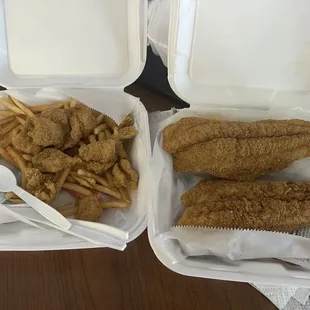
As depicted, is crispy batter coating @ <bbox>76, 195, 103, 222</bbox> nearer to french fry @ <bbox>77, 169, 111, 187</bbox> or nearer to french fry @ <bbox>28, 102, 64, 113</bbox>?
french fry @ <bbox>77, 169, 111, 187</bbox>

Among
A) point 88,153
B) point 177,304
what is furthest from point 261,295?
point 88,153

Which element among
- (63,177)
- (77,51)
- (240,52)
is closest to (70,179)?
(63,177)

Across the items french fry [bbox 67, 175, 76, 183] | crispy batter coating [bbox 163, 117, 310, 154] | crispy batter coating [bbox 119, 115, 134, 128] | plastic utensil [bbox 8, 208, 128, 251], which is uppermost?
crispy batter coating [bbox 163, 117, 310, 154]

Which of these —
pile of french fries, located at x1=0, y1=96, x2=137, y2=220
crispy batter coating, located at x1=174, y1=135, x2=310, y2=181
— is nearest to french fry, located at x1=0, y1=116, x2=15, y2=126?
pile of french fries, located at x1=0, y1=96, x2=137, y2=220

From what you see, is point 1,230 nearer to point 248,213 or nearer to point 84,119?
point 84,119

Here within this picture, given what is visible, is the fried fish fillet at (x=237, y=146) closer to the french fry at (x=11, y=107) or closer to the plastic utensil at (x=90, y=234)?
the plastic utensil at (x=90, y=234)

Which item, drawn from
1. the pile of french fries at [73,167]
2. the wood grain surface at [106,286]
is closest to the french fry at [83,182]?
the pile of french fries at [73,167]

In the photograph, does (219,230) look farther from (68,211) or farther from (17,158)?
(17,158)
